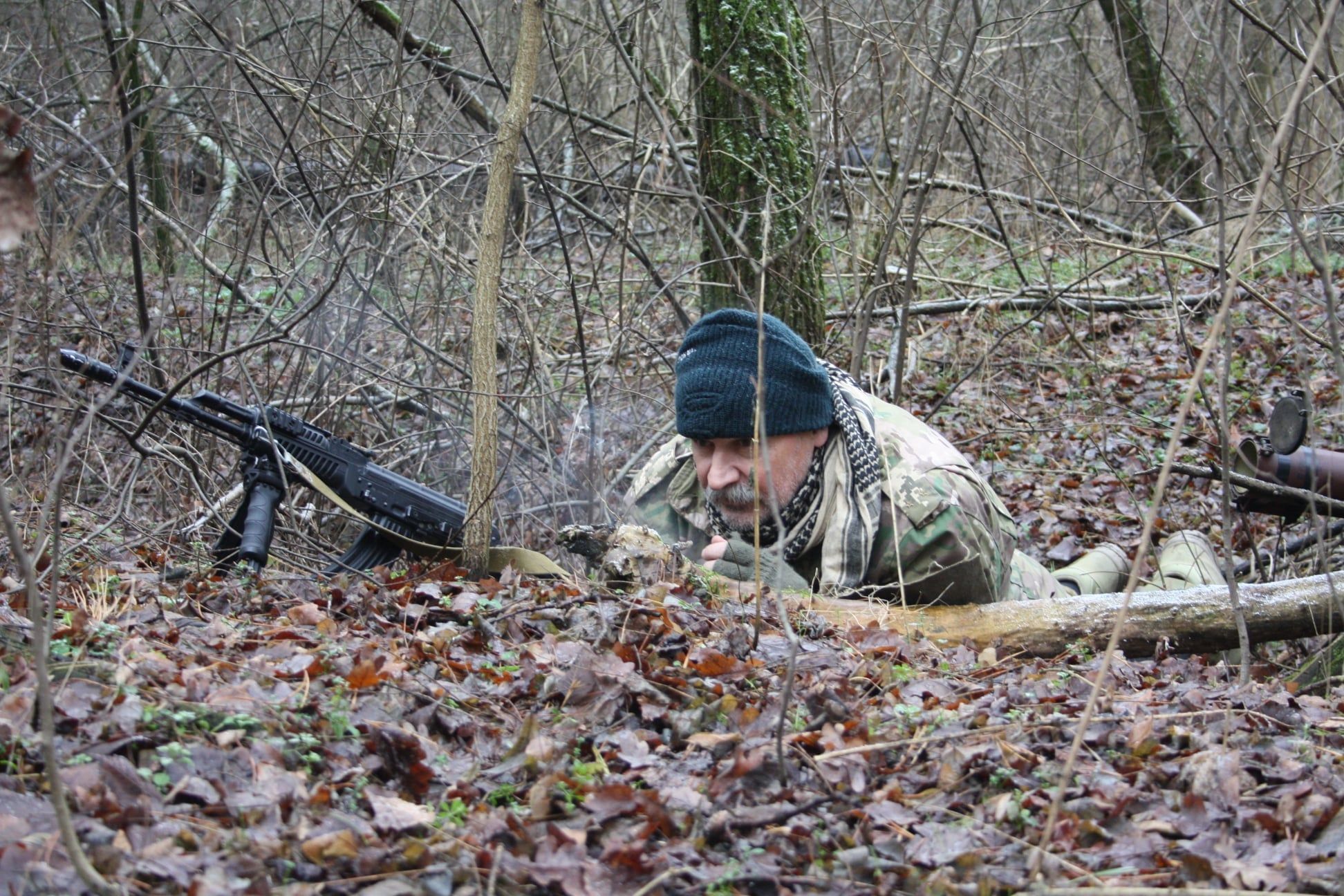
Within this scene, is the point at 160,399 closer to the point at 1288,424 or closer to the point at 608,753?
the point at 608,753

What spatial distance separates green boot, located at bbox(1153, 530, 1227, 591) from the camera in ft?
18.3

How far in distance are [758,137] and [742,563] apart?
2.41m

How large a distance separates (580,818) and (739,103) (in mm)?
4319

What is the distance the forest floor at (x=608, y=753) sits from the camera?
84.4 inches

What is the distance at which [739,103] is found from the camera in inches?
228

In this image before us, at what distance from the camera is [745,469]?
452 centimetres

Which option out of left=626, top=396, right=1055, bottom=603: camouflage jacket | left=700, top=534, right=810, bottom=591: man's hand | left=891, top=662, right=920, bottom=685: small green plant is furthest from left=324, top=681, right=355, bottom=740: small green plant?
left=626, top=396, right=1055, bottom=603: camouflage jacket

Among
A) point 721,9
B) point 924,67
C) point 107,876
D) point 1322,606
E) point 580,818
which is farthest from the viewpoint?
point 924,67

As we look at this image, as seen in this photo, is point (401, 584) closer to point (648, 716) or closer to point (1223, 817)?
point (648, 716)

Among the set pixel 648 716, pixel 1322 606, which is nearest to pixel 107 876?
pixel 648 716

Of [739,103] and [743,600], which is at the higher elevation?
[739,103]

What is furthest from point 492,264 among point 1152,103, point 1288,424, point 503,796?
point 1152,103

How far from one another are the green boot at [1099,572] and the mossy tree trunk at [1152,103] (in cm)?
600

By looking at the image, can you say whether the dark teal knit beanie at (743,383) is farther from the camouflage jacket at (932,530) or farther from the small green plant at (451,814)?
the small green plant at (451,814)
